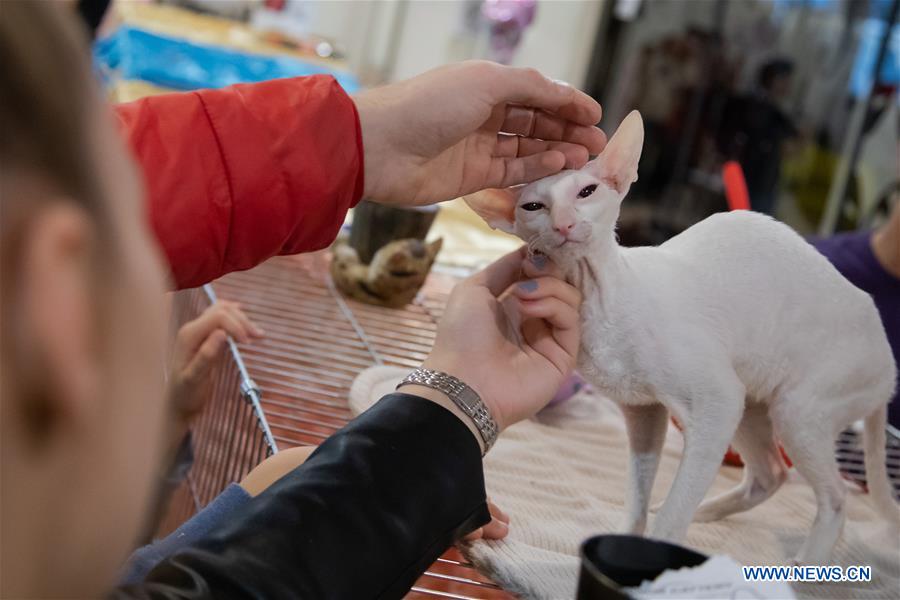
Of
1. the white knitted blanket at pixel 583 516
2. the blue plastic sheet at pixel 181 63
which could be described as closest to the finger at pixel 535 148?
the white knitted blanket at pixel 583 516

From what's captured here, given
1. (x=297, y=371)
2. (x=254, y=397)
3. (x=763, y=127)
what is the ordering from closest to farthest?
(x=254, y=397) < (x=297, y=371) < (x=763, y=127)

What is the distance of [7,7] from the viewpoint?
0.66ft

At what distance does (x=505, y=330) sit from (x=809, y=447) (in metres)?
0.21

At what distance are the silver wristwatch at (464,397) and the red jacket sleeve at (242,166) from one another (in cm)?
13

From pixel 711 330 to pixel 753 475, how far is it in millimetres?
140

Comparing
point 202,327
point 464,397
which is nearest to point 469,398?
point 464,397

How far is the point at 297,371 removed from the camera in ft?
3.08

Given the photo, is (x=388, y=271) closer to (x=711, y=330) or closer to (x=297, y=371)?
(x=297, y=371)

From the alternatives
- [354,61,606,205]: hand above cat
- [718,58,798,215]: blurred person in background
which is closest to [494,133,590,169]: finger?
A: [354,61,606,205]: hand above cat

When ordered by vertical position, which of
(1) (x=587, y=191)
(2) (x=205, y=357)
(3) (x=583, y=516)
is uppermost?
(1) (x=587, y=191)

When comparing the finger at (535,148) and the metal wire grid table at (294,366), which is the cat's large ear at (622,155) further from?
the metal wire grid table at (294,366)

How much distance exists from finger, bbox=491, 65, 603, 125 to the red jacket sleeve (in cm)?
10

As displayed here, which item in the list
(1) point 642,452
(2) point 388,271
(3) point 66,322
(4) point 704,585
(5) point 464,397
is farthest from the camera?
(2) point 388,271

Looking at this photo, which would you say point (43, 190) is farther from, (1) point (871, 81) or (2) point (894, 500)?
(1) point (871, 81)
